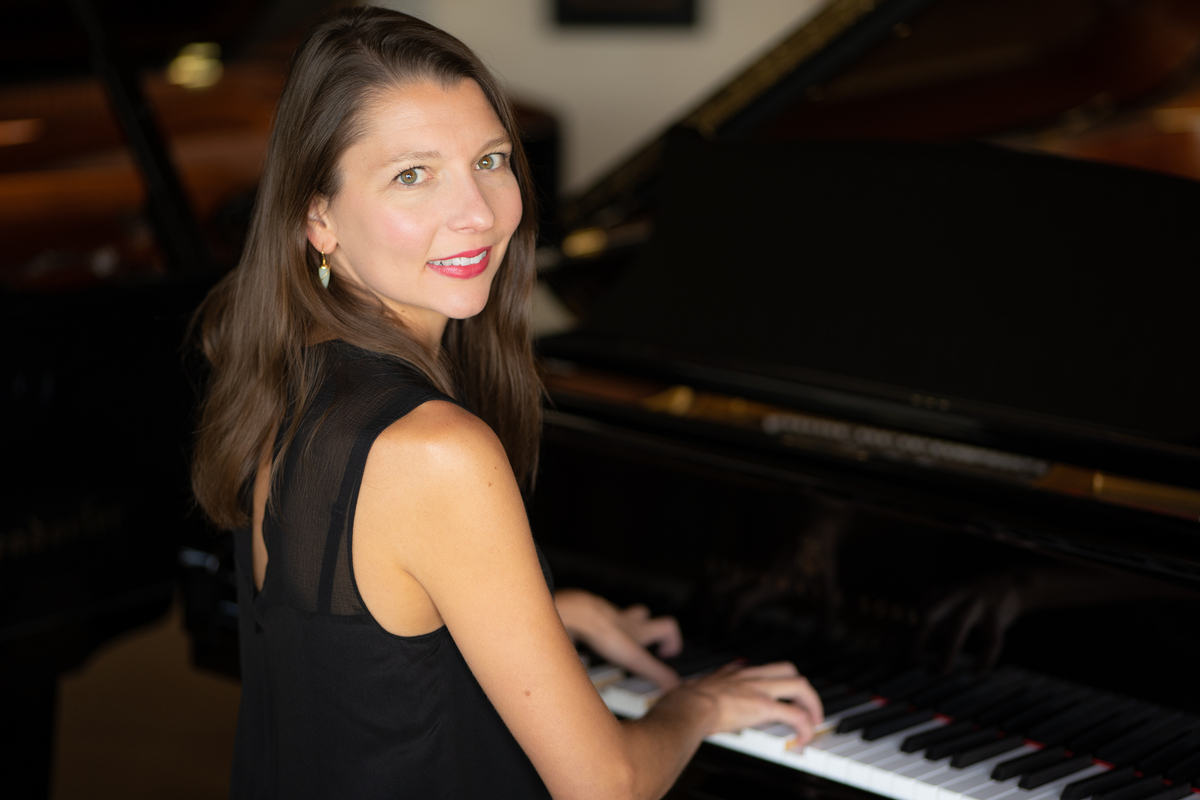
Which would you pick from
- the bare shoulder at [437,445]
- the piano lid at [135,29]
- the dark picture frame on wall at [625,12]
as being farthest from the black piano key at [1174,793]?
the dark picture frame on wall at [625,12]

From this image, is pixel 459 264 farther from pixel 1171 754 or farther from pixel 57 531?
pixel 57 531

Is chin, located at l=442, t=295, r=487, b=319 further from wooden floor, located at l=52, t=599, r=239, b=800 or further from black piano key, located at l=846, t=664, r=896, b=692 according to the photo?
wooden floor, located at l=52, t=599, r=239, b=800

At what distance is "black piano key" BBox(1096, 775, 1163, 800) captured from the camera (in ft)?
4.98

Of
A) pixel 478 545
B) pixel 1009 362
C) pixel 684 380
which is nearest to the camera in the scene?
pixel 478 545

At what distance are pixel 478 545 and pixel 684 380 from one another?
105 cm

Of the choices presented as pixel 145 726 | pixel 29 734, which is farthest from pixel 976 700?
pixel 145 726

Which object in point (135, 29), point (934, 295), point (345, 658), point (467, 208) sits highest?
point (135, 29)

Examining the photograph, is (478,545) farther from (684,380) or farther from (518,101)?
(518,101)

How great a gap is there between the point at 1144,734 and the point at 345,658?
1044 millimetres

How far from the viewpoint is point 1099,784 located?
1540 mm

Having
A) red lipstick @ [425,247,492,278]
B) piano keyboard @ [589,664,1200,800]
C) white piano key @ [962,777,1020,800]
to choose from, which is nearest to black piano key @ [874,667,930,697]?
piano keyboard @ [589,664,1200,800]

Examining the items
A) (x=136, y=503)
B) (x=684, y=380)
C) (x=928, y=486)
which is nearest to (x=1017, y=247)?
(x=928, y=486)

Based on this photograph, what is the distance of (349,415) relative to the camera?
4.35 feet

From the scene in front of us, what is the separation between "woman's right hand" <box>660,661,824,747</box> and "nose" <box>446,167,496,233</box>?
0.67 meters
